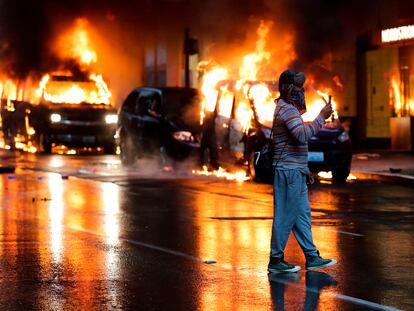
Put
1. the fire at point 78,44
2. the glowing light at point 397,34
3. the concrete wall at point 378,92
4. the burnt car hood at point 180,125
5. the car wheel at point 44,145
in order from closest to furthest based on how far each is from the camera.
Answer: the burnt car hood at point 180,125 → the glowing light at point 397,34 → the car wheel at point 44,145 → the concrete wall at point 378,92 → the fire at point 78,44

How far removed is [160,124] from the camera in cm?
2006

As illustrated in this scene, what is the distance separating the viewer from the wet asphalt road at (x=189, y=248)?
270 inches

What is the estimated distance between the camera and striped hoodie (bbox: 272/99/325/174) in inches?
309

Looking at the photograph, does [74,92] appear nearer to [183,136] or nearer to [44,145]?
[44,145]

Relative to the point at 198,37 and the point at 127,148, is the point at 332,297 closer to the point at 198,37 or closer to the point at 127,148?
the point at 127,148

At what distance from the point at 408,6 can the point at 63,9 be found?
10.3 m

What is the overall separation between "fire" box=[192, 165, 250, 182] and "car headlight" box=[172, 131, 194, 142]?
70cm

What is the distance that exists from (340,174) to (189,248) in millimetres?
8347

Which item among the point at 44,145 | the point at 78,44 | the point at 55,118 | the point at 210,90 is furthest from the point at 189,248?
the point at 78,44

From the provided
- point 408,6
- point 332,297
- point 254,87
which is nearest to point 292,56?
point 254,87

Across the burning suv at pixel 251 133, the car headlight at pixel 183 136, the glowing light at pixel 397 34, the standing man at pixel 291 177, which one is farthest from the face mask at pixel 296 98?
the glowing light at pixel 397 34

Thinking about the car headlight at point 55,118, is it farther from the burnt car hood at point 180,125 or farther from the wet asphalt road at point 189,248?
the wet asphalt road at point 189,248

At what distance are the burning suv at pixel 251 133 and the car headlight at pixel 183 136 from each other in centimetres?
74

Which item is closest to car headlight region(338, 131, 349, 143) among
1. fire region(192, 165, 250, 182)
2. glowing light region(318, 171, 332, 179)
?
glowing light region(318, 171, 332, 179)
